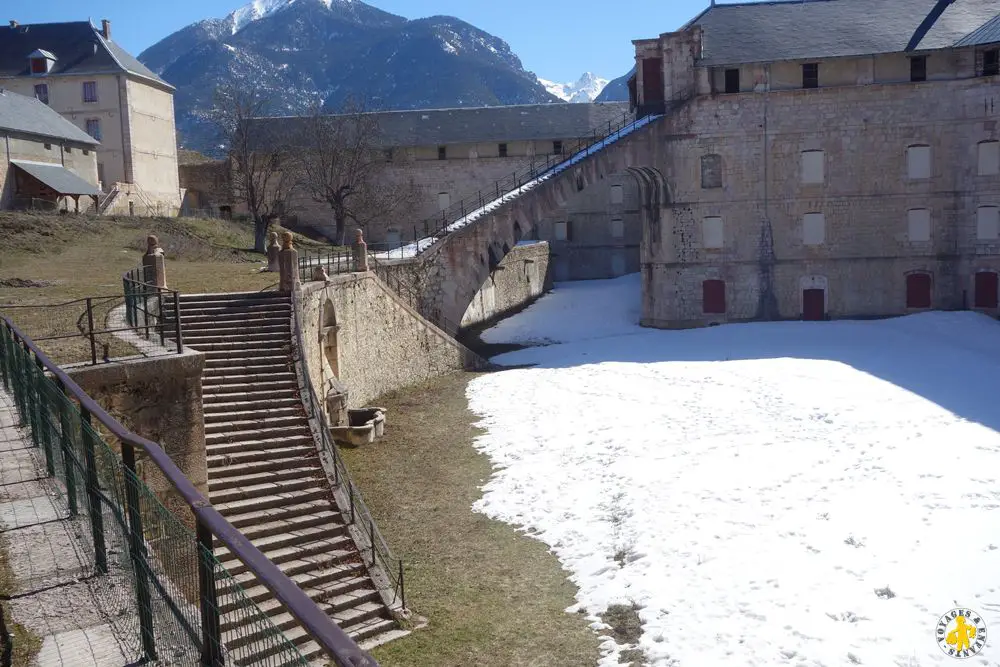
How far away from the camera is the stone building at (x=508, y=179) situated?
5353 cm

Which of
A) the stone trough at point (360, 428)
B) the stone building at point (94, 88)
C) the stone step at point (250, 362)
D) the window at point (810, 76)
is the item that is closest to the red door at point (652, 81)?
the window at point (810, 76)

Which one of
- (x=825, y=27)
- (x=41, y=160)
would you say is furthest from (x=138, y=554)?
(x=41, y=160)

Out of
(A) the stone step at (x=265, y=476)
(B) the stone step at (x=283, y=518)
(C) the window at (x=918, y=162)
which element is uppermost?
(C) the window at (x=918, y=162)

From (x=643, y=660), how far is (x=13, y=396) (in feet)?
28.2

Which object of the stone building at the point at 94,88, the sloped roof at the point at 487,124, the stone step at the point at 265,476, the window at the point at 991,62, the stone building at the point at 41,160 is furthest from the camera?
the sloped roof at the point at 487,124

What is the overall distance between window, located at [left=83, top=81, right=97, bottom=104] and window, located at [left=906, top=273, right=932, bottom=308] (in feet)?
145

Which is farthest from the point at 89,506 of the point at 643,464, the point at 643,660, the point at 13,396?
the point at 643,464

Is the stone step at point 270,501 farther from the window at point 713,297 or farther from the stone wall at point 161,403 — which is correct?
the window at point 713,297

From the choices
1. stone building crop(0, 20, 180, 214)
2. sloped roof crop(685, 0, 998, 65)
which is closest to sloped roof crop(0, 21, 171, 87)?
stone building crop(0, 20, 180, 214)

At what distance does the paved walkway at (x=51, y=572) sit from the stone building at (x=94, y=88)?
44.6 meters

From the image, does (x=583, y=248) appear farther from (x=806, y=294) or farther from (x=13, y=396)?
(x=13, y=396)

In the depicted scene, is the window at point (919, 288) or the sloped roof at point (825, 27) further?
the window at point (919, 288)

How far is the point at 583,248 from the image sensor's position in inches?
2127

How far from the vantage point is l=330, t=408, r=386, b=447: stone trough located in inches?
831
